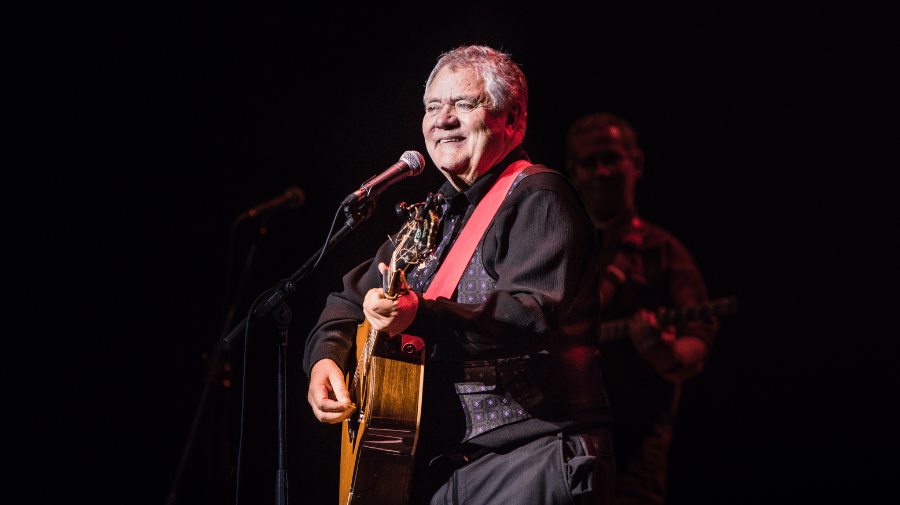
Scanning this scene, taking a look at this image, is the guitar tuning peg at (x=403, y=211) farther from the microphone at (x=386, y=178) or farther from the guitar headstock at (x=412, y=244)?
the microphone at (x=386, y=178)

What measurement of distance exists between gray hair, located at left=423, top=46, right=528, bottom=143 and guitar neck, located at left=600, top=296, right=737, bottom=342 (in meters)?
2.07

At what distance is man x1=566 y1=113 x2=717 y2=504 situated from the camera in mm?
3795

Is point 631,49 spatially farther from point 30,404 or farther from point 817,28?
point 30,404

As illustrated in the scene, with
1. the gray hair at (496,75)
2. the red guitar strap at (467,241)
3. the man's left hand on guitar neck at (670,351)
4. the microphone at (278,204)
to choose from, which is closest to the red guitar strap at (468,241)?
the red guitar strap at (467,241)

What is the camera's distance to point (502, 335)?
174 centimetres

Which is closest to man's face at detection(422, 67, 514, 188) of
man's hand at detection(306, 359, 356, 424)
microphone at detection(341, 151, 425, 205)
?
microphone at detection(341, 151, 425, 205)

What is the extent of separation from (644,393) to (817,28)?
2.51m

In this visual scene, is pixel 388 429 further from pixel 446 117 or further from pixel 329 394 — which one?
pixel 446 117

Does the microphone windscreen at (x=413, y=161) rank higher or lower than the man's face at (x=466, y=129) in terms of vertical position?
lower

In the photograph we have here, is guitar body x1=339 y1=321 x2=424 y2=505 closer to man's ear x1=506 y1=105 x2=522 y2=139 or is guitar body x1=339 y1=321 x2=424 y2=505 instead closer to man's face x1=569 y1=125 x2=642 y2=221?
man's ear x1=506 y1=105 x2=522 y2=139

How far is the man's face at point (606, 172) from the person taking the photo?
4.43 m

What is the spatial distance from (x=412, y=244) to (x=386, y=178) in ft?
0.83

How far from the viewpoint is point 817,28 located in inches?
164

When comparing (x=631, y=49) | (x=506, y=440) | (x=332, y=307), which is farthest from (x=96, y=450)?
(x=631, y=49)
